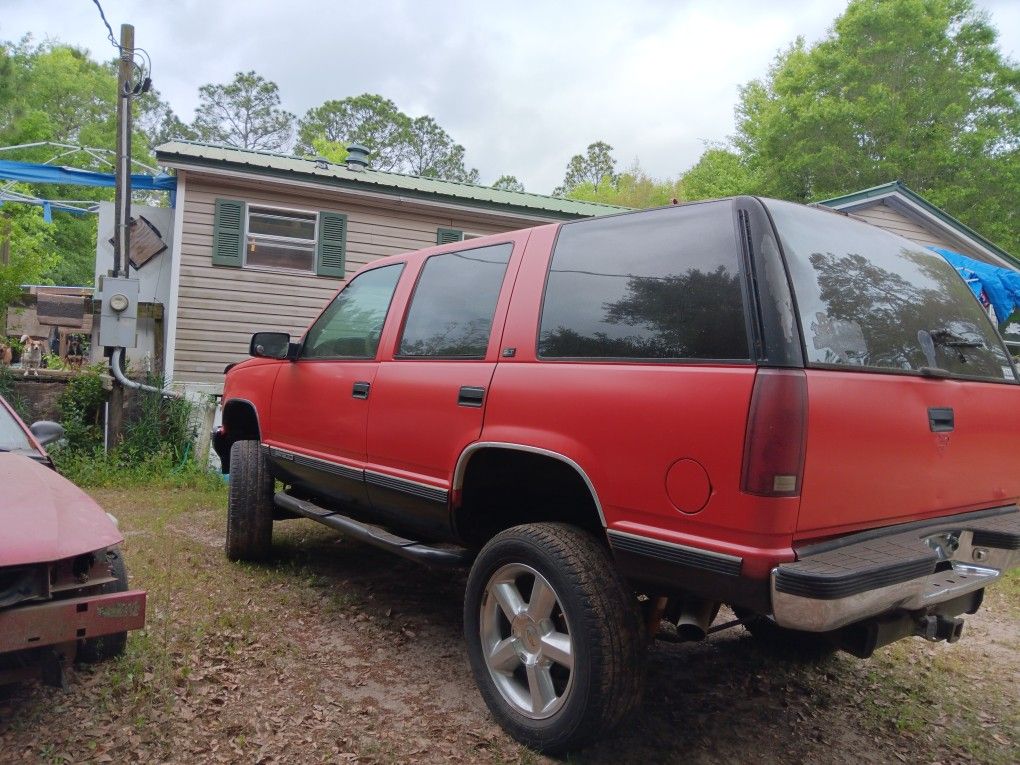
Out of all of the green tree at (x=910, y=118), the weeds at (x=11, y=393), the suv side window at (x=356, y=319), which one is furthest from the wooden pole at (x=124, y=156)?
the green tree at (x=910, y=118)

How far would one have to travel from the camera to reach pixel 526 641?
268cm

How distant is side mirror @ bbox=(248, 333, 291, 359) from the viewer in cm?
424

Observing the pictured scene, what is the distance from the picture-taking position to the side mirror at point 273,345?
4242mm

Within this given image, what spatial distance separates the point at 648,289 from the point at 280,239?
358 inches

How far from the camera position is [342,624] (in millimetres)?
3971

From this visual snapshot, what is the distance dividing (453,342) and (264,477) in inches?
81.2

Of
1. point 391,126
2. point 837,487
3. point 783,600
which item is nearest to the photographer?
point 783,600

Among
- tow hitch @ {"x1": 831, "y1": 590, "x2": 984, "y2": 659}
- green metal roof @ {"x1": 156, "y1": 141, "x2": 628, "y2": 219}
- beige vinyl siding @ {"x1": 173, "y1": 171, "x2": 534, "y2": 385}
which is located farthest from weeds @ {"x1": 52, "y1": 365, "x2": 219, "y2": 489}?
tow hitch @ {"x1": 831, "y1": 590, "x2": 984, "y2": 659}

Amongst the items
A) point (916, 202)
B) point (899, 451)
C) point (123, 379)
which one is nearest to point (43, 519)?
point (899, 451)

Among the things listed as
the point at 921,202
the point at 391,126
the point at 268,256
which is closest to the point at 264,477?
the point at 268,256

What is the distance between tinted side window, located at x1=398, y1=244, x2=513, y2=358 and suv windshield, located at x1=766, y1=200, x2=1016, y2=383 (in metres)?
1.27

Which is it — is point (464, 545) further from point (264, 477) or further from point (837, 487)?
point (264, 477)

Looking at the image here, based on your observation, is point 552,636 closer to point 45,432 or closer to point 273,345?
point 273,345

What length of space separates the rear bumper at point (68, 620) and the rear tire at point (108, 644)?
0.44m
